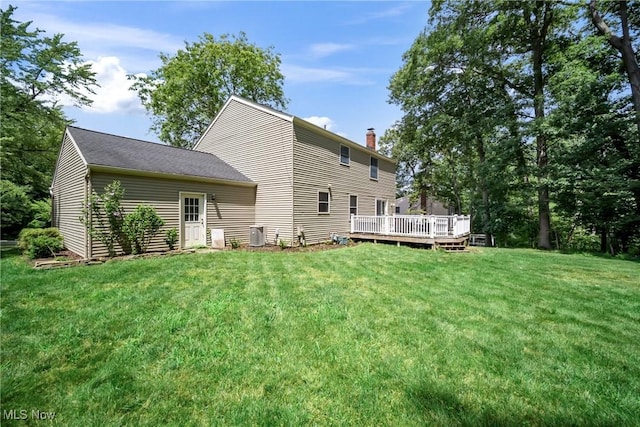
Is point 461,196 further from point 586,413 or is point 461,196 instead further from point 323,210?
point 586,413

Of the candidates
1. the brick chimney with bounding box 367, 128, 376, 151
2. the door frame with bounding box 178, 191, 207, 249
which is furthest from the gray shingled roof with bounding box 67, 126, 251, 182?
the brick chimney with bounding box 367, 128, 376, 151

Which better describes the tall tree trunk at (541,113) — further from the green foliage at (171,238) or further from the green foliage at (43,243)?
the green foliage at (43,243)

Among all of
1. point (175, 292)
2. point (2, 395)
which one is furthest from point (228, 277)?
point (2, 395)

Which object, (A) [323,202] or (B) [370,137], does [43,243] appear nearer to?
(A) [323,202]

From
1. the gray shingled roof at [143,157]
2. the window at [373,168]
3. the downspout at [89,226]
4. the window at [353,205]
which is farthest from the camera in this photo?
the window at [373,168]

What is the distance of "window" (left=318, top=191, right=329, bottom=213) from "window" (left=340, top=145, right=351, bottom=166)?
210cm

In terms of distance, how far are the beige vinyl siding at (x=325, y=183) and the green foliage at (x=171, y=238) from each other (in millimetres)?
4348

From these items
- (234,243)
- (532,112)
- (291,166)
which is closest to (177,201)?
(234,243)

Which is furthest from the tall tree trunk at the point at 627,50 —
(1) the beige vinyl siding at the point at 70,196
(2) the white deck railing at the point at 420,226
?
(1) the beige vinyl siding at the point at 70,196

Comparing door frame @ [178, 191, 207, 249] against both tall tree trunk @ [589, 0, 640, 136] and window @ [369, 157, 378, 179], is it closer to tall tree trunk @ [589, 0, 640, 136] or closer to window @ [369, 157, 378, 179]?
window @ [369, 157, 378, 179]

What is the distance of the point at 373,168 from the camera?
16188 mm

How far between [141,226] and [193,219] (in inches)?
76.0

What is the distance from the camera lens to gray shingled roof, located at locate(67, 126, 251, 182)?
8320mm

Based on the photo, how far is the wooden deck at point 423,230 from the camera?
10602 mm
